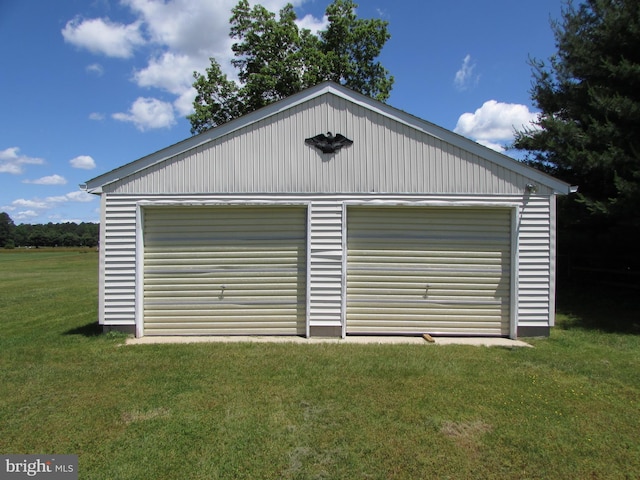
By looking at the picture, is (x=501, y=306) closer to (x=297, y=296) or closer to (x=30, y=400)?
(x=297, y=296)

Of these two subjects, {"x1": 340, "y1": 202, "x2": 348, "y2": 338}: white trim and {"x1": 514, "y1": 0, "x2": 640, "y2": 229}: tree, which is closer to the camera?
{"x1": 340, "y1": 202, "x2": 348, "y2": 338}: white trim

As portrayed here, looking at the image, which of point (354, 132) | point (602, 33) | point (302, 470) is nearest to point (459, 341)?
point (354, 132)

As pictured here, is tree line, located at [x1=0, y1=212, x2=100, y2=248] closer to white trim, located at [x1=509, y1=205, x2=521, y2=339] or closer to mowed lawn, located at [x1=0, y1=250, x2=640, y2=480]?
mowed lawn, located at [x1=0, y1=250, x2=640, y2=480]

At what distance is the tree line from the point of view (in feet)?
279

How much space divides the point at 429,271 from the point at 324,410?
12.9ft

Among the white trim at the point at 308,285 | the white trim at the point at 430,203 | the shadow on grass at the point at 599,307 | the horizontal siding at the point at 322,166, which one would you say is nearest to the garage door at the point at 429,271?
the white trim at the point at 430,203

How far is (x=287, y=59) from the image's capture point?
19.3 m

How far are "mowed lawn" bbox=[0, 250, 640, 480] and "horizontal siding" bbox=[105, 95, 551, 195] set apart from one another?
2.72m

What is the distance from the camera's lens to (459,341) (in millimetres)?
6949

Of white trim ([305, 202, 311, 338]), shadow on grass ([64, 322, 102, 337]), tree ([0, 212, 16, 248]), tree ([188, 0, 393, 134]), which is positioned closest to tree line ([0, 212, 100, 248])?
tree ([0, 212, 16, 248])

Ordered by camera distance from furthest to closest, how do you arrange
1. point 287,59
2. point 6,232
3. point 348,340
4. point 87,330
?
point 6,232 → point 287,59 → point 87,330 → point 348,340

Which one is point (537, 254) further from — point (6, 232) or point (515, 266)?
point (6, 232)

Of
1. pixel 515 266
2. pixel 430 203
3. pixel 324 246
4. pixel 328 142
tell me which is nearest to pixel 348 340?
pixel 324 246

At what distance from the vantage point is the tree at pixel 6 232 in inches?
3302
